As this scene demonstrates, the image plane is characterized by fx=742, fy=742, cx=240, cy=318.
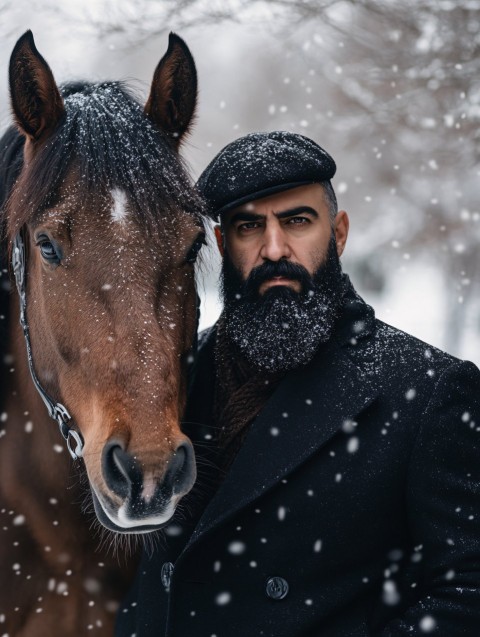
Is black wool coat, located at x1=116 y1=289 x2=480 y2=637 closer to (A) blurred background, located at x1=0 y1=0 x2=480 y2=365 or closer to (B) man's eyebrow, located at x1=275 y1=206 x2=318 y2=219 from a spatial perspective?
(B) man's eyebrow, located at x1=275 y1=206 x2=318 y2=219

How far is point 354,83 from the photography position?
25.0 feet

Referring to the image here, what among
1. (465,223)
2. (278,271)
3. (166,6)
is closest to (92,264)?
(278,271)

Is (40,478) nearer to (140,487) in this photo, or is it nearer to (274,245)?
(140,487)

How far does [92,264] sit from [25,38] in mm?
790

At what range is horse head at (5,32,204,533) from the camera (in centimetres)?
206

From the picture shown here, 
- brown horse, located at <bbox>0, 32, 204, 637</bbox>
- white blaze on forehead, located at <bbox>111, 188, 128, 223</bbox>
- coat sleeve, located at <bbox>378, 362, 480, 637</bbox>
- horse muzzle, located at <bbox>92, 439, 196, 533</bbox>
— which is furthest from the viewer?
white blaze on forehead, located at <bbox>111, 188, 128, 223</bbox>

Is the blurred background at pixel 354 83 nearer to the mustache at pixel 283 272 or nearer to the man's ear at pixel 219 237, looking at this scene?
the man's ear at pixel 219 237

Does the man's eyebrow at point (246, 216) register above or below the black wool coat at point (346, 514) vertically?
→ above

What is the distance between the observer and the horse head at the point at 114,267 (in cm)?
206

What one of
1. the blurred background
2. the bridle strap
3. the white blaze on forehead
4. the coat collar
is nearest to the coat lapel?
the coat collar

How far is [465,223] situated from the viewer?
8.34 metres

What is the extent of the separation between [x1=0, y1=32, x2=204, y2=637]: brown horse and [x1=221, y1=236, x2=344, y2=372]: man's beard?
0.26 meters

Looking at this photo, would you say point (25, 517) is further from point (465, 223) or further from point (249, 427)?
point (465, 223)

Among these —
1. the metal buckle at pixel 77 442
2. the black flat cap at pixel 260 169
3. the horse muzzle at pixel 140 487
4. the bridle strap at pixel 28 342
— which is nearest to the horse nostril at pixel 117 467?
the horse muzzle at pixel 140 487
